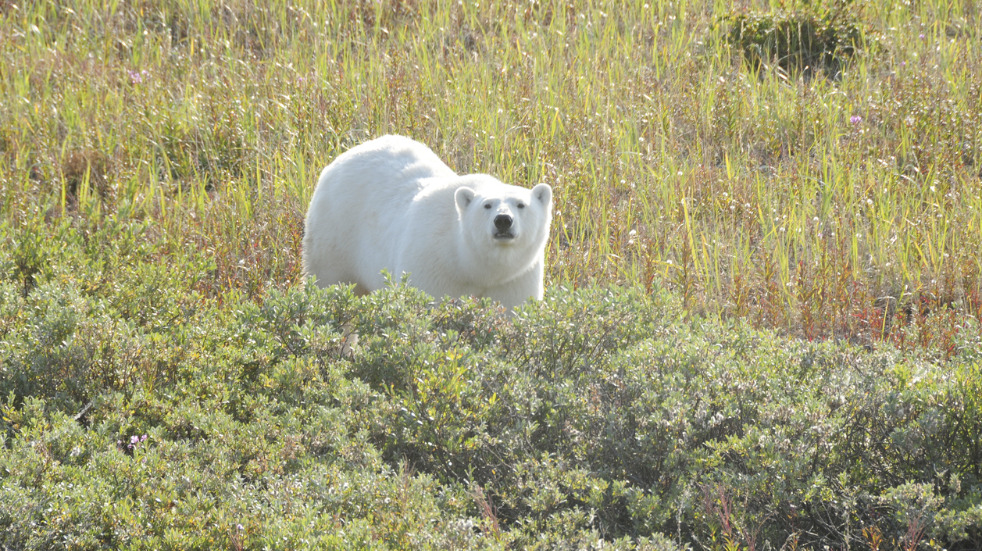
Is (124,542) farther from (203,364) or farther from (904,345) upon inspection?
(904,345)

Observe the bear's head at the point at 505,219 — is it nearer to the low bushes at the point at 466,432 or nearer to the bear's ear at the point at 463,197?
the bear's ear at the point at 463,197

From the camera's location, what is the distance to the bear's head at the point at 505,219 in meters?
4.58

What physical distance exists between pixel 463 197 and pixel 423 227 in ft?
1.05

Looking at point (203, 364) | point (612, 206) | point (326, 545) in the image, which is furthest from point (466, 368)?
point (612, 206)

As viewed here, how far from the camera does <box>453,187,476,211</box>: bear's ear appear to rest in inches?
187

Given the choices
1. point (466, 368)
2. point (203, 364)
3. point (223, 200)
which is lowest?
point (223, 200)

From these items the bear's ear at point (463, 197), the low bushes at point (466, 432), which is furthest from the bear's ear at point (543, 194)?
the low bushes at point (466, 432)

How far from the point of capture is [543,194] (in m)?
4.99

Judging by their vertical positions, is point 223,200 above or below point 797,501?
below

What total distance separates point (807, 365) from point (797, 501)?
79 cm

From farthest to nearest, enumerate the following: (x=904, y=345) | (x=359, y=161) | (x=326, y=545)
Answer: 1. (x=359, y=161)
2. (x=904, y=345)
3. (x=326, y=545)

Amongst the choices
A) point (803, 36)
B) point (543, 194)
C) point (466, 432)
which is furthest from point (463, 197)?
point (803, 36)

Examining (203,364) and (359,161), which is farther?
(359,161)

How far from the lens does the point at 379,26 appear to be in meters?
9.44
